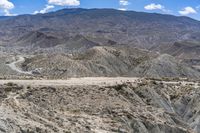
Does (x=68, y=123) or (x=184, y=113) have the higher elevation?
(x=68, y=123)

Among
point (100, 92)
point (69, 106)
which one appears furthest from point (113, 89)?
point (69, 106)

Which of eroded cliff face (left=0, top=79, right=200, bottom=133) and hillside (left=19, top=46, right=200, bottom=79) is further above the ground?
eroded cliff face (left=0, top=79, right=200, bottom=133)

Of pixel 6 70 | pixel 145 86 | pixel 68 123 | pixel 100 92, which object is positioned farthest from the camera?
pixel 6 70

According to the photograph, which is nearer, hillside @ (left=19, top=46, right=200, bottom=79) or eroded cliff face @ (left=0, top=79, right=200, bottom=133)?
eroded cliff face @ (left=0, top=79, right=200, bottom=133)

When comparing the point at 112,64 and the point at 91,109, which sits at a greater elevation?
the point at 91,109

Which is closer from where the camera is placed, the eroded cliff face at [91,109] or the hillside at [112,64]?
the eroded cliff face at [91,109]

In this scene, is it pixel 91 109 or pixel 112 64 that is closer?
pixel 91 109

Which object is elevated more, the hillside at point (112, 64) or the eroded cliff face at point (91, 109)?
the eroded cliff face at point (91, 109)

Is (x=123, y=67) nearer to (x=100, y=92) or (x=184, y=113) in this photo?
(x=184, y=113)
